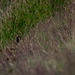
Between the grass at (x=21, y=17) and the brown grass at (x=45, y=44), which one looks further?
the grass at (x=21, y=17)

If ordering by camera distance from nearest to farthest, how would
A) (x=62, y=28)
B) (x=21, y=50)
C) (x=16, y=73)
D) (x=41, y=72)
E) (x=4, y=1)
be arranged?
(x=41, y=72) → (x=16, y=73) → (x=21, y=50) → (x=62, y=28) → (x=4, y=1)

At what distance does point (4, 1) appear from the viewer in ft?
20.7

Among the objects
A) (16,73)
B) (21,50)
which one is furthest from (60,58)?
(21,50)

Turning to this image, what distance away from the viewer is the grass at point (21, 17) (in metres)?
4.94

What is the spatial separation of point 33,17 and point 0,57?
1174mm

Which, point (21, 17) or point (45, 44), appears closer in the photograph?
point (45, 44)

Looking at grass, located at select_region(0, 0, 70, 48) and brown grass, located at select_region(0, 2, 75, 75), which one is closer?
brown grass, located at select_region(0, 2, 75, 75)

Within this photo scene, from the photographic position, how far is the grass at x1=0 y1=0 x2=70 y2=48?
16.2ft

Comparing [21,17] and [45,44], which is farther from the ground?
[21,17]

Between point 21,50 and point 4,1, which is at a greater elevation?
point 4,1

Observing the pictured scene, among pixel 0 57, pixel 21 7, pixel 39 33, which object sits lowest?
pixel 0 57

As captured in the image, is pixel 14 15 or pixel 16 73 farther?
pixel 14 15

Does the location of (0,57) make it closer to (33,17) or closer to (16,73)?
(33,17)

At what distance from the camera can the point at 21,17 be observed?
509 cm
